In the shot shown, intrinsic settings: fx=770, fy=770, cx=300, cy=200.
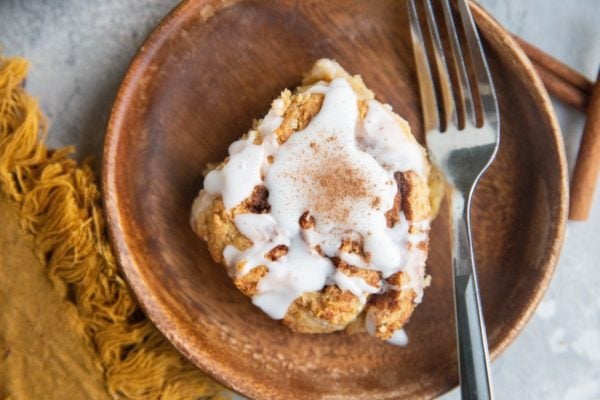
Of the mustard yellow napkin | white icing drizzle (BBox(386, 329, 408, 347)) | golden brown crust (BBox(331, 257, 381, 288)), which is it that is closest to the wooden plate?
white icing drizzle (BBox(386, 329, 408, 347))

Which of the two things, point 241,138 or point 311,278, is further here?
point 241,138

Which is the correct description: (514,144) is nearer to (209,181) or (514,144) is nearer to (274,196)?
(274,196)

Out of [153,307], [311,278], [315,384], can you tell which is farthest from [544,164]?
[153,307]

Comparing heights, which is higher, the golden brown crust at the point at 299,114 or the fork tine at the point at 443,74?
the golden brown crust at the point at 299,114

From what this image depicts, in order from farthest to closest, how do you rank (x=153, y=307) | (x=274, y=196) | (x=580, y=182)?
(x=580, y=182), (x=153, y=307), (x=274, y=196)

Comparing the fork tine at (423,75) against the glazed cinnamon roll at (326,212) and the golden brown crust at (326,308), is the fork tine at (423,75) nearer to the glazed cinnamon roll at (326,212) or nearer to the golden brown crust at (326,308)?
the glazed cinnamon roll at (326,212)

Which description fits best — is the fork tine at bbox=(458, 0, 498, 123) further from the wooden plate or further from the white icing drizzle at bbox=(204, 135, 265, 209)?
the white icing drizzle at bbox=(204, 135, 265, 209)

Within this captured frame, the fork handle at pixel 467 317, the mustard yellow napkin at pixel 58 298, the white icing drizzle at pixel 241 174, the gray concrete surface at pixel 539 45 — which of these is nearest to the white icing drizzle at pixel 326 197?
the white icing drizzle at pixel 241 174
